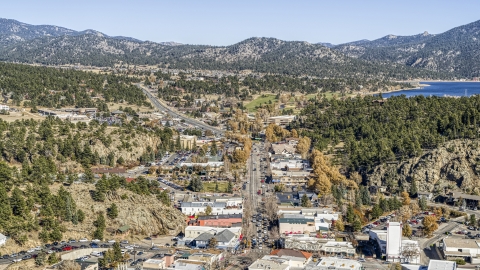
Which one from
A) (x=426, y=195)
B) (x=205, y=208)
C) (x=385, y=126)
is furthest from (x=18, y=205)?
(x=385, y=126)

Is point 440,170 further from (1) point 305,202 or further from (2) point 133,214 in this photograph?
(2) point 133,214

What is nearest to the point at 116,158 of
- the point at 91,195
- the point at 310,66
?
the point at 91,195

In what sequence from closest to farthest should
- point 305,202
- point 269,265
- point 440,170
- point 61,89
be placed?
point 269,265 < point 305,202 < point 440,170 < point 61,89

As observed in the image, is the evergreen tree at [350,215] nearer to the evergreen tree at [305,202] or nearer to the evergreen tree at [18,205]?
the evergreen tree at [305,202]

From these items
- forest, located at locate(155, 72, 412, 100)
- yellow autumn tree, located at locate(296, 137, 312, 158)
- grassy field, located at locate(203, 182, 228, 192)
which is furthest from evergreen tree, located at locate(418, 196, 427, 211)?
forest, located at locate(155, 72, 412, 100)

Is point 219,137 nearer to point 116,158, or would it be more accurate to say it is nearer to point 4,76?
point 116,158

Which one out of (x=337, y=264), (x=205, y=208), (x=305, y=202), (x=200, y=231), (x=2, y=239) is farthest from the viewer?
(x=305, y=202)
